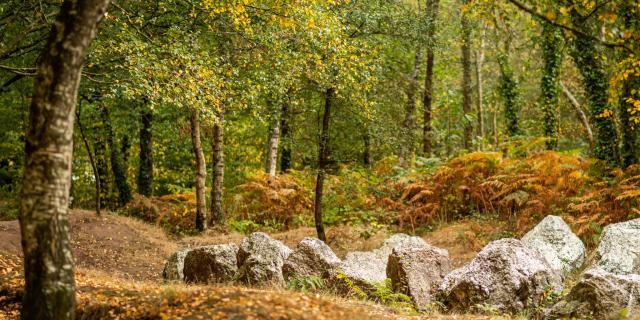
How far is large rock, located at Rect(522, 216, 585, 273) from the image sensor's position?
39.8 feet

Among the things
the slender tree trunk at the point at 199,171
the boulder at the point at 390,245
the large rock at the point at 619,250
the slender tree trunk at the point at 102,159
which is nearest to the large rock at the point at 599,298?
the large rock at the point at 619,250

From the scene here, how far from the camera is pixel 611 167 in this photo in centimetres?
1571

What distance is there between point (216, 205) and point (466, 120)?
33.7 feet

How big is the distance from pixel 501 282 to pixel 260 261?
14.3 ft

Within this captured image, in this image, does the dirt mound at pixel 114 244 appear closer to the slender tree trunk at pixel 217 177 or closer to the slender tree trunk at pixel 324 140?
the slender tree trunk at pixel 217 177

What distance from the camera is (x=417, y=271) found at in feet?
34.0

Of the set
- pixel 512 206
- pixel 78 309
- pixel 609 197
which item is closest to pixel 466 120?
pixel 512 206

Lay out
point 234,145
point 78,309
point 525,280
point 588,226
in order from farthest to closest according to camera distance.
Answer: point 234,145 < point 588,226 < point 525,280 < point 78,309

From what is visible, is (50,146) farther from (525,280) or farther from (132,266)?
(132,266)

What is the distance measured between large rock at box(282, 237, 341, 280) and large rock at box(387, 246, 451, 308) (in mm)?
1120

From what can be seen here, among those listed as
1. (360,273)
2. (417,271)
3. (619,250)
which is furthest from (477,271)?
(619,250)

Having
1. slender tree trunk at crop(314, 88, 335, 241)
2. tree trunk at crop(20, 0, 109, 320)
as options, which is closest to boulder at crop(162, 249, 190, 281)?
slender tree trunk at crop(314, 88, 335, 241)

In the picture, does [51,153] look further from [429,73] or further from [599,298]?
[429,73]

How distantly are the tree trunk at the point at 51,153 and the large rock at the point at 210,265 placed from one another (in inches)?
235
